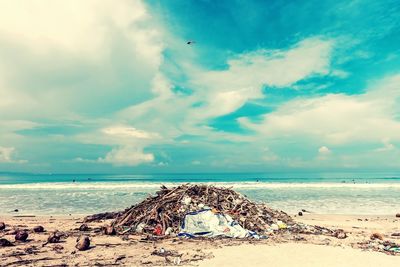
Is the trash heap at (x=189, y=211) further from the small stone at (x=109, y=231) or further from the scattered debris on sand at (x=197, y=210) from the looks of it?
the small stone at (x=109, y=231)

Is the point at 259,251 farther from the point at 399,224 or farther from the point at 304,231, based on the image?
the point at 399,224

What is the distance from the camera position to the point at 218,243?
1077 cm

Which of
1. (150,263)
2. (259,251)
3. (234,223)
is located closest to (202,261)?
(150,263)

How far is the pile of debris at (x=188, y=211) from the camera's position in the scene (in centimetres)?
1270

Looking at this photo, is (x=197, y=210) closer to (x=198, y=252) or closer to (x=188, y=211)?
(x=188, y=211)

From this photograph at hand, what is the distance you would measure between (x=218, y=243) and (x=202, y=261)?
215 cm

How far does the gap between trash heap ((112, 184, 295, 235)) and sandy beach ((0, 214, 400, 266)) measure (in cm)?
85

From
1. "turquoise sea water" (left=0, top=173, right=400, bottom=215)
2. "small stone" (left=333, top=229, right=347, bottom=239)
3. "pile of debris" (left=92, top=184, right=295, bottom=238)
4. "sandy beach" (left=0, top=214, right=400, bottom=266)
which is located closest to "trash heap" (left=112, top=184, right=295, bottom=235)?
"pile of debris" (left=92, top=184, right=295, bottom=238)

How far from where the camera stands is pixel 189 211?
1299 cm

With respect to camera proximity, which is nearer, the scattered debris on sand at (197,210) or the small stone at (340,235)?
the small stone at (340,235)

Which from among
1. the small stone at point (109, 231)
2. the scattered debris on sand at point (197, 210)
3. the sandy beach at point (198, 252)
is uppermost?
the scattered debris on sand at point (197, 210)

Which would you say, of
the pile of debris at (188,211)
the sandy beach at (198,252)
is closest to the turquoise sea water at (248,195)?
the pile of debris at (188,211)

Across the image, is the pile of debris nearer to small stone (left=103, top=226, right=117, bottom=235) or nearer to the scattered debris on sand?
the scattered debris on sand

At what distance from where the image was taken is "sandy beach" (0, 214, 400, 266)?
8688 millimetres
